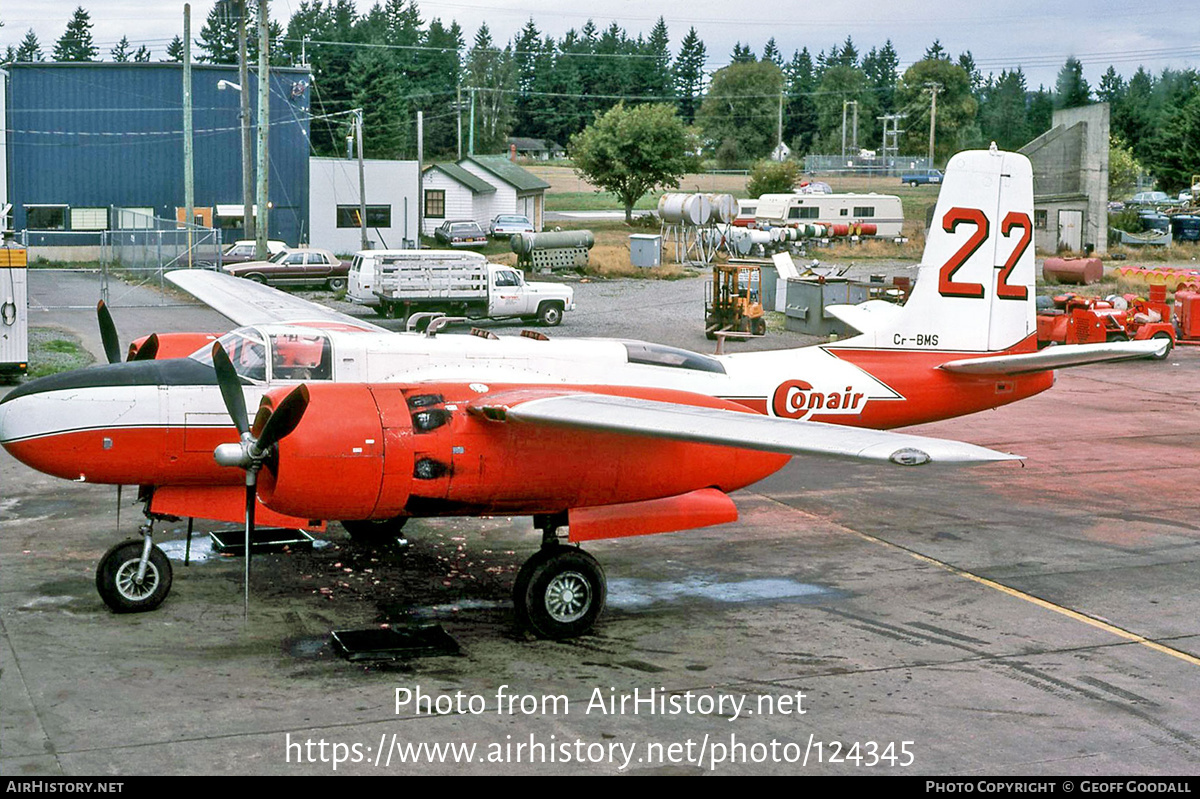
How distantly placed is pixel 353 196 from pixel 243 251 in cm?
1232

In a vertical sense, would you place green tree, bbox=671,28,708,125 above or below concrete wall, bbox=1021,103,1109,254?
above

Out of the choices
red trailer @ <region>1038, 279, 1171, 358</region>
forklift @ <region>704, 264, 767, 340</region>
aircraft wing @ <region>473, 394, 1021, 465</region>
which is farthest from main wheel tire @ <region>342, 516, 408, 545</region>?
red trailer @ <region>1038, 279, 1171, 358</region>

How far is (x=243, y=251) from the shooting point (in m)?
53.6

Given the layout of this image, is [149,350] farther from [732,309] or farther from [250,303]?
[732,309]

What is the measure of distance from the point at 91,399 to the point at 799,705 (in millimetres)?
7796

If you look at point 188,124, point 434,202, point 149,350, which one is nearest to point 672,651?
point 149,350

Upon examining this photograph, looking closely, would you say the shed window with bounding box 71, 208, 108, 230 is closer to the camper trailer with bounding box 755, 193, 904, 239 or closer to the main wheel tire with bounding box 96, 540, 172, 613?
the camper trailer with bounding box 755, 193, 904, 239

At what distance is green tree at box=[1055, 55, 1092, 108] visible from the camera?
91250 mm

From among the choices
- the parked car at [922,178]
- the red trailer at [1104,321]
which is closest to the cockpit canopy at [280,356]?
the red trailer at [1104,321]

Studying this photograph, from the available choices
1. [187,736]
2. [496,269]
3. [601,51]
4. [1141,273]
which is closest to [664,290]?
[496,269]

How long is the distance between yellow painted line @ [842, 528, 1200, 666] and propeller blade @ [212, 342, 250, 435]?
8.63 m

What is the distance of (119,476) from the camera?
13.0 m

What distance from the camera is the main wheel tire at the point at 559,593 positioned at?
12.4 meters

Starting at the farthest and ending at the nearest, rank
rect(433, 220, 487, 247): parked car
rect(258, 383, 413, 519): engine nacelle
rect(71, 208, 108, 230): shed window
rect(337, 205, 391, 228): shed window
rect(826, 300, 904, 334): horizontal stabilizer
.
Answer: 1. rect(433, 220, 487, 247): parked car
2. rect(337, 205, 391, 228): shed window
3. rect(71, 208, 108, 230): shed window
4. rect(826, 300, 904, 334): horizontal stabilizer
5. rect(258, 383, 413, 519): engine nacelle
